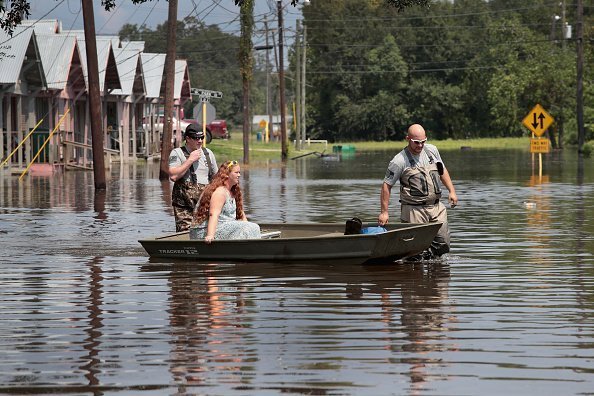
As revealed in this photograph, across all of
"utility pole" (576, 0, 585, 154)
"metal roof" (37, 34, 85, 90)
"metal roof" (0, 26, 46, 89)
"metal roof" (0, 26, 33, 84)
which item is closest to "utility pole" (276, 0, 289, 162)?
"utility pole" (576, 0, 585, 154)

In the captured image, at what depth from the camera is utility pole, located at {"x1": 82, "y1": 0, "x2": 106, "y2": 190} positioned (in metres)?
37.2

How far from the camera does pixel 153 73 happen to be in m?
78.9

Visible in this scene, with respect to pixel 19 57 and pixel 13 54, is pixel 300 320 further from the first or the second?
pixel 13 54

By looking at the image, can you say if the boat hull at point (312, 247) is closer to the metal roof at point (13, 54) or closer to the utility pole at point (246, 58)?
the metal roof at point (13, 54)

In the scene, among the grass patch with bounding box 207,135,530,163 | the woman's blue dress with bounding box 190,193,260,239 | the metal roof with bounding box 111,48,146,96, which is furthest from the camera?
the grass patch with bounding box 207,135,530,163

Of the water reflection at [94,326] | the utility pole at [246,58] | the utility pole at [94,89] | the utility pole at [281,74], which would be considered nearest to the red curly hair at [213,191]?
the water reflection at [94,326]

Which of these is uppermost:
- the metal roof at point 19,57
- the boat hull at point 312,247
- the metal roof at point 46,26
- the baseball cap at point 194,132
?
the metal roof at point 46,26

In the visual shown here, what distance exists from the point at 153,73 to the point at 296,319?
222 ft

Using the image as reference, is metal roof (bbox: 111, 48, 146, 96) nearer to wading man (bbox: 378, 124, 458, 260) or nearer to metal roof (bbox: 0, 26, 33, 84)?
metal roof (bbox: 0, 26, 33, 84)

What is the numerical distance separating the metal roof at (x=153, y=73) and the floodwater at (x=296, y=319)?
5313cm

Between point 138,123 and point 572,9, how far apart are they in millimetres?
73865

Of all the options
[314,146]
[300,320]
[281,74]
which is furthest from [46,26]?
[300,320]

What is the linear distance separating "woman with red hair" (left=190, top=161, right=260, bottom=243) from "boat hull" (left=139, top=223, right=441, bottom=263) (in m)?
0.21

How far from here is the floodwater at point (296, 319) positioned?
9383mm
